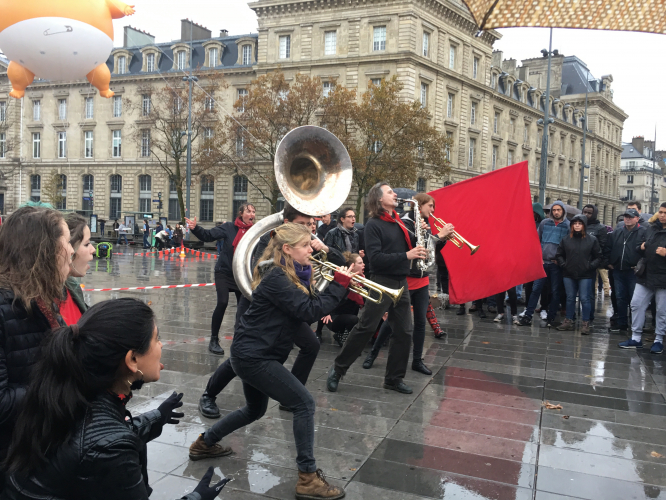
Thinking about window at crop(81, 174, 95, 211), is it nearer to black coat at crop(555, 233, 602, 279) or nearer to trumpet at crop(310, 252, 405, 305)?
black coat at crop(555, 233, 602, 279)

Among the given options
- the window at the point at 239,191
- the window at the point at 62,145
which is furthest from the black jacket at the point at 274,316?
the window at the point at 62,145

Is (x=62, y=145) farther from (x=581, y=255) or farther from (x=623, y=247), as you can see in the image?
(x=623, y=247)

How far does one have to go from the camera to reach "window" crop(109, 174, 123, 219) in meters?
52.8

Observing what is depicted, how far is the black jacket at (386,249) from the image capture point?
5.48m

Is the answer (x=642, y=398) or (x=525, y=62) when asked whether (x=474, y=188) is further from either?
(x=525, y=62)

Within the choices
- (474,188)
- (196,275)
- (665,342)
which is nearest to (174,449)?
(474,188)

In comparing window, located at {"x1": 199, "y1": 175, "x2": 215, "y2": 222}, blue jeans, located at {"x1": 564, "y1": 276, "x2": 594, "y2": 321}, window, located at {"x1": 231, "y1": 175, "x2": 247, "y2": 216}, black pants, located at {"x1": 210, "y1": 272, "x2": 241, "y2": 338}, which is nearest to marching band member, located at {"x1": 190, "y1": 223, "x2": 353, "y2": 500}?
black pants, located at {"x1": 210, "y1": 272, "x2": 241, "y2": 338}

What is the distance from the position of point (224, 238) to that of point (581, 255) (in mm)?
5621

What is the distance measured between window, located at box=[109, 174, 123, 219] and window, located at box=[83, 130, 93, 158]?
310 cm

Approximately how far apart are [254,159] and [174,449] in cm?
3912

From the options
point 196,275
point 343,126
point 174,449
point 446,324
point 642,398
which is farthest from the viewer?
point 343,126

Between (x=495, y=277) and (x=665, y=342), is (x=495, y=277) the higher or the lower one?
the higher one

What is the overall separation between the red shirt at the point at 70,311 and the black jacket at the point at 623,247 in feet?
27.5

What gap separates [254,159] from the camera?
138ft
